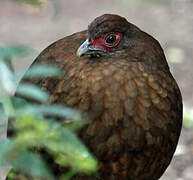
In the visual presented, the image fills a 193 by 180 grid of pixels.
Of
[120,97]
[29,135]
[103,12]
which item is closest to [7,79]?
[29,135]

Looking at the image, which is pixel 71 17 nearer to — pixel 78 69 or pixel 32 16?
pixel 32 16

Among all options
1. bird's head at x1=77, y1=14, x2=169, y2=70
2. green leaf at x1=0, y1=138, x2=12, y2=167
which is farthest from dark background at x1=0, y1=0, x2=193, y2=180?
green leaf at x1=0, y1=138, x2=12, y2=167

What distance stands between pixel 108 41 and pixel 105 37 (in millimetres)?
31

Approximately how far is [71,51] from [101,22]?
39cm

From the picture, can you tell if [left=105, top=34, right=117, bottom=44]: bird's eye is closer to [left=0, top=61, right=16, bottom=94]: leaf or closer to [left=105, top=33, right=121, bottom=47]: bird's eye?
[left=105, top=33, right=121, bottom=47]: bird's eye

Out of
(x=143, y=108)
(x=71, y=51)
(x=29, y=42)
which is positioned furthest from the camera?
(x=29, y=42)

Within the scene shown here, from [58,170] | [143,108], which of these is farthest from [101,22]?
A: [58,170]

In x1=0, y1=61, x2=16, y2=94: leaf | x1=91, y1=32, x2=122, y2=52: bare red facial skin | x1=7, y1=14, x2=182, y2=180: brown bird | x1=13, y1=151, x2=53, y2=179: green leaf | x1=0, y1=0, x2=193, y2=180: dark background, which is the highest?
x1=0, y1=0, x2=193, y2=180: dark background

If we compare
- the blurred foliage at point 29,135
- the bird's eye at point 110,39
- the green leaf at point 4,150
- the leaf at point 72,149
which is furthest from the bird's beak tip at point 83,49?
the green leaf at point 4,150

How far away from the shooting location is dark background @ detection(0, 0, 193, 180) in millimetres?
7215

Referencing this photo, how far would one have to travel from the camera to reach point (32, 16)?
26.4ft

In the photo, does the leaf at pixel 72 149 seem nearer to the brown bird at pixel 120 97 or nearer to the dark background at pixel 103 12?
the brown bird at pixel 120 97

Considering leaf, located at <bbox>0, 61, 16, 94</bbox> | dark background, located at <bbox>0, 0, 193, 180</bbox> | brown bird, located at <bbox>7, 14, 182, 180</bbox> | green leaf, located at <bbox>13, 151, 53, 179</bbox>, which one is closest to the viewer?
green leaf, located at <bbox>13, 151, 53, 179</bbox>

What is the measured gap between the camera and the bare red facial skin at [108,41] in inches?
134
